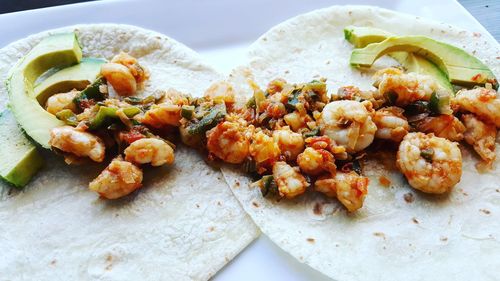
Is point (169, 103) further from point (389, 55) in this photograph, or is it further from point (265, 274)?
point (389, 55)

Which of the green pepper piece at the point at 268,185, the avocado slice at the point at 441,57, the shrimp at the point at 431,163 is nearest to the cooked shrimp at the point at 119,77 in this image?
the green pepper piece at the point at 268,185

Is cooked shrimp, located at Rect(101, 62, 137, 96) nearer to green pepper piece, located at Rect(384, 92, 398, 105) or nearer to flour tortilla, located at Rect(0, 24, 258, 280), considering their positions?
flour tortilla, located at Rect(0, 24, 258, 280)

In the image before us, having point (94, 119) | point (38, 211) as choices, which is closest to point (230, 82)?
point (94, 119)

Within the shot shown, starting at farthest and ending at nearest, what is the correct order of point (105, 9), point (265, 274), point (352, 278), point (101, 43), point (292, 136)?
point (105, 9)
point (101, 43)
point (292, 136)
point (265, 274)
point (352, 278)

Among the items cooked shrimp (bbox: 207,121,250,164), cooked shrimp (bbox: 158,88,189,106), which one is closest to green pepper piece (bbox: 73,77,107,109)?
cooked shrimp (bbox: 158,88,189,106)

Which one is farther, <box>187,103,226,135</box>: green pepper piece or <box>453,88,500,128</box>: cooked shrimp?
<box>453,88,500,128</box>: cooked shrimp

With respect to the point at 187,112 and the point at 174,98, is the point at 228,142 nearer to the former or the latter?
the point at 187,112

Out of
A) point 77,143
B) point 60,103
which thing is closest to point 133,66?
point 60,103
